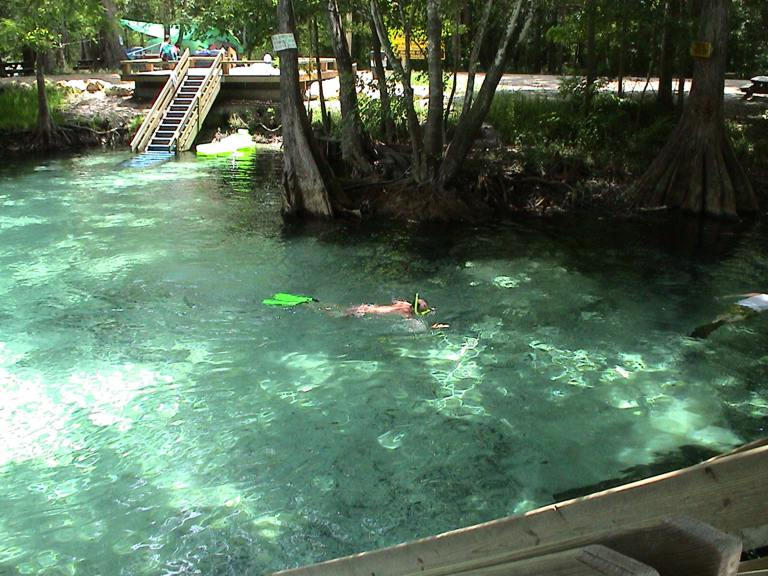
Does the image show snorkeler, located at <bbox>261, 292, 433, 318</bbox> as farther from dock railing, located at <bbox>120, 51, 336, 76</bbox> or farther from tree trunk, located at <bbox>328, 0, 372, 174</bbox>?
dock railing, located at <bbox>120, 51, 336, 76</bbox>

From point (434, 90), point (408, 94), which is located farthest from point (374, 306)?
point (434, 90)

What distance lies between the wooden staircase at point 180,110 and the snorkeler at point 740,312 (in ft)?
52.7

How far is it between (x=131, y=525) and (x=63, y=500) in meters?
0.63

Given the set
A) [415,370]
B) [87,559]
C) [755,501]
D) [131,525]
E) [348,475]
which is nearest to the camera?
[755,501]

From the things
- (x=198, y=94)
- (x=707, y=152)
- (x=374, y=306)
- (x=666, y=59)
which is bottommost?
(x=374, y=306)

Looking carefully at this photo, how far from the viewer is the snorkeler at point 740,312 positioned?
8.38 meters

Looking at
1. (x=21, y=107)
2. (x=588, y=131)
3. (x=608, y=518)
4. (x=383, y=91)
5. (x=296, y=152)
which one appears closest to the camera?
(x=608, y=518)

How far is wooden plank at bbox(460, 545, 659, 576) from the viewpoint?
1427 millimetres

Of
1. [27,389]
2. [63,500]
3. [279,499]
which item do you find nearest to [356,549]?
[279,499]

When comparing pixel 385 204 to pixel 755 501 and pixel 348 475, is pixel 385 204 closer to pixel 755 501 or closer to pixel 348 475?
pixel 348 475

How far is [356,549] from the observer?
15.5ft

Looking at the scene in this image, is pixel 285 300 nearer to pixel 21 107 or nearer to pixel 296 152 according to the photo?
pixel 296 152

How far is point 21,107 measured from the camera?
22219 mm

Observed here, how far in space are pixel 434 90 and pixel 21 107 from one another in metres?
14.7
